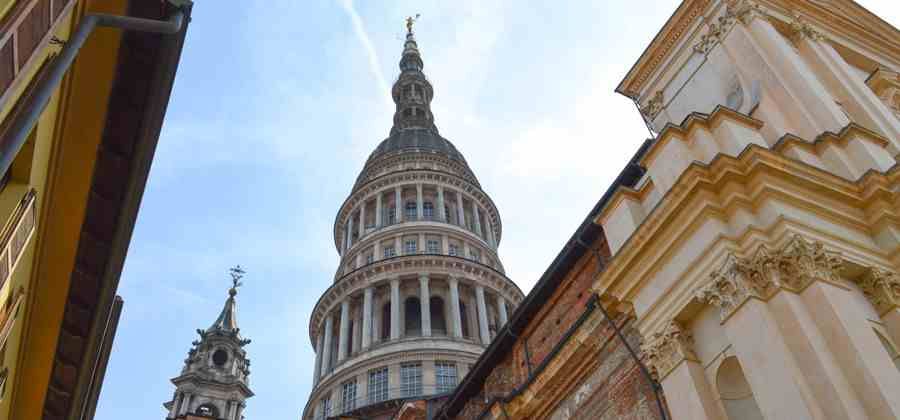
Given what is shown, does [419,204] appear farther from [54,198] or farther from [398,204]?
[54,198]

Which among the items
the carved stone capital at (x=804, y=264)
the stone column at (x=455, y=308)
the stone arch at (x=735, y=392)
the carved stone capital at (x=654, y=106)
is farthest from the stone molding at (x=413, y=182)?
the carved stone capital at (x=804, y=264)

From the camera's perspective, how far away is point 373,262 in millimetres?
47375

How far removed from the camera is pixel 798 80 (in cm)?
1398

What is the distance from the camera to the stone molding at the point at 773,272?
401 inches

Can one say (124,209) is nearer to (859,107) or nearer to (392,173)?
(859,107)

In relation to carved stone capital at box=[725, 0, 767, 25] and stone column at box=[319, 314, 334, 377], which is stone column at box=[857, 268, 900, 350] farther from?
stone column at box=[319, 314, 334, 377]

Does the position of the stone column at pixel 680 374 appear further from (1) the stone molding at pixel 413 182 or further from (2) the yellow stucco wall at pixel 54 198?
(1) the stone molding at pixel 413 182

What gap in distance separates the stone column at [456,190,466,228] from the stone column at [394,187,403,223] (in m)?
4.00

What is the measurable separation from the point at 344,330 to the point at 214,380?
7.81 meters

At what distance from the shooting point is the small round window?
44531mm

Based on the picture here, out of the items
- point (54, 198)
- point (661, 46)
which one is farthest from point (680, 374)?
point (661, 46)

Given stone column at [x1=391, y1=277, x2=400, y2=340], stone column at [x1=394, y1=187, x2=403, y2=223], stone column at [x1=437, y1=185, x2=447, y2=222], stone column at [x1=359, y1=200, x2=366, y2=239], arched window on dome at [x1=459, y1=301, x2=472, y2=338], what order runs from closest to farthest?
stone column at [x1=391, y1=277, x2=400, y2=340], arched window on dome at [x1=459, y1=301, x2=472, y2=338], stone column at [x1=394, y1=187, x2=403, y2=223], stone column at [x1=437, y1=185, x2=447, y2=222], stone column at [x1=359, y1=200, x2=366, y2=239]

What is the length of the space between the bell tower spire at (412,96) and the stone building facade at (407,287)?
16.5 ft

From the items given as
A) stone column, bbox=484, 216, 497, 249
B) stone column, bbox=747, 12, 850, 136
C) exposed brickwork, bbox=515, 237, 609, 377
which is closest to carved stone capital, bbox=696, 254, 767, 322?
stone column, bbox=747, 12, 850, 136
